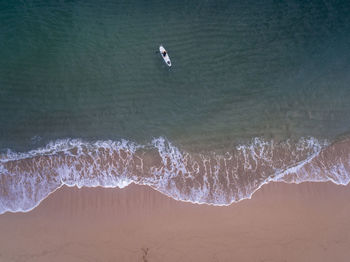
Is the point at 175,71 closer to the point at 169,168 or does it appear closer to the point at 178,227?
the point at 169,168

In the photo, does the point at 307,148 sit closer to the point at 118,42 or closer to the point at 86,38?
the point at 118,42

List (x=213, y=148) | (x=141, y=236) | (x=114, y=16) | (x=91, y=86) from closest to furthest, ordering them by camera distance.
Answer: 1. (x=141, y=236)
2. (x=213, y=148)
3. (x=91, y=86)
4. (x=114, y=16)

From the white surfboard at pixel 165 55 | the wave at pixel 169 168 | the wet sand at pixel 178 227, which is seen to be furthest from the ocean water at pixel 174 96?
the wet sand at pixel 178 227

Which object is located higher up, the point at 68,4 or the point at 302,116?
the point at 68,4

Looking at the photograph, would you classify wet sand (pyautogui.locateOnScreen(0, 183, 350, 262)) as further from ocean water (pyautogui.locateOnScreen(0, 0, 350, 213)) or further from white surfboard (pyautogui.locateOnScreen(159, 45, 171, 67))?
white surfboard (pyautogui.locateOnScreen(159, 45, 171, 67))

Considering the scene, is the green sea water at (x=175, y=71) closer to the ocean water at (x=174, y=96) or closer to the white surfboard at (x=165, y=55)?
the ocean water at (x=174, y=96)

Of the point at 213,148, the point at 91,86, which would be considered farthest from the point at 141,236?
the point at 91,86
